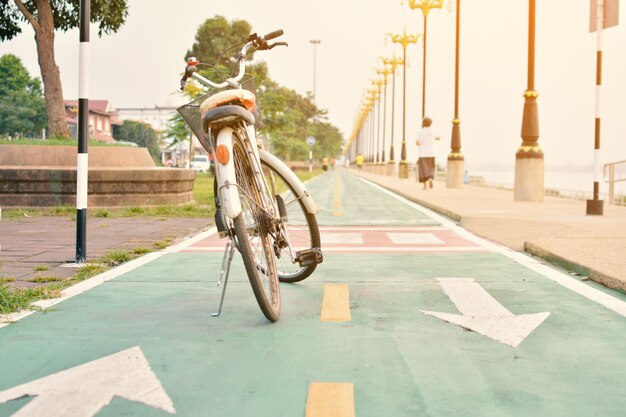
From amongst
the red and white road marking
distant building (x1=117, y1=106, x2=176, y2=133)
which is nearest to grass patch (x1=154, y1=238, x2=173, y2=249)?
the red and white road marking

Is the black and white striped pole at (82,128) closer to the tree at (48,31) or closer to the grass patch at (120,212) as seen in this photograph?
the grass patch at (120,212)

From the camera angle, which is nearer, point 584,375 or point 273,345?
point 584,375

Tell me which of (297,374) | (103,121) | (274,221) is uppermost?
(103,121)

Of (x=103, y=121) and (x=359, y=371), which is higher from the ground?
(x=103, y=121)

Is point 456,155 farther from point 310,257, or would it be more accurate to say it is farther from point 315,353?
point 315,353

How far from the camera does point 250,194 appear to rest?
5008mm

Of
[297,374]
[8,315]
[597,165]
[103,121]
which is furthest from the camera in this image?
[103,121]

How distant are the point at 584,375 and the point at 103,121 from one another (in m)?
120

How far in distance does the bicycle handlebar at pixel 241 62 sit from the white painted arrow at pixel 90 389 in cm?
202

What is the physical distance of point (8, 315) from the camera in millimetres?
4977

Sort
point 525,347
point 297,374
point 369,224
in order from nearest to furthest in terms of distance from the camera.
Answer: point 297,374, point 525,347, point 369,224

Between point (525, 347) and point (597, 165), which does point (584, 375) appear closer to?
point (525, 347)

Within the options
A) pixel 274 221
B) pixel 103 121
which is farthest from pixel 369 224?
pixel 103 121

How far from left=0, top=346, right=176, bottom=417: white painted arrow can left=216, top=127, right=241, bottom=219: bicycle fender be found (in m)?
1.04
